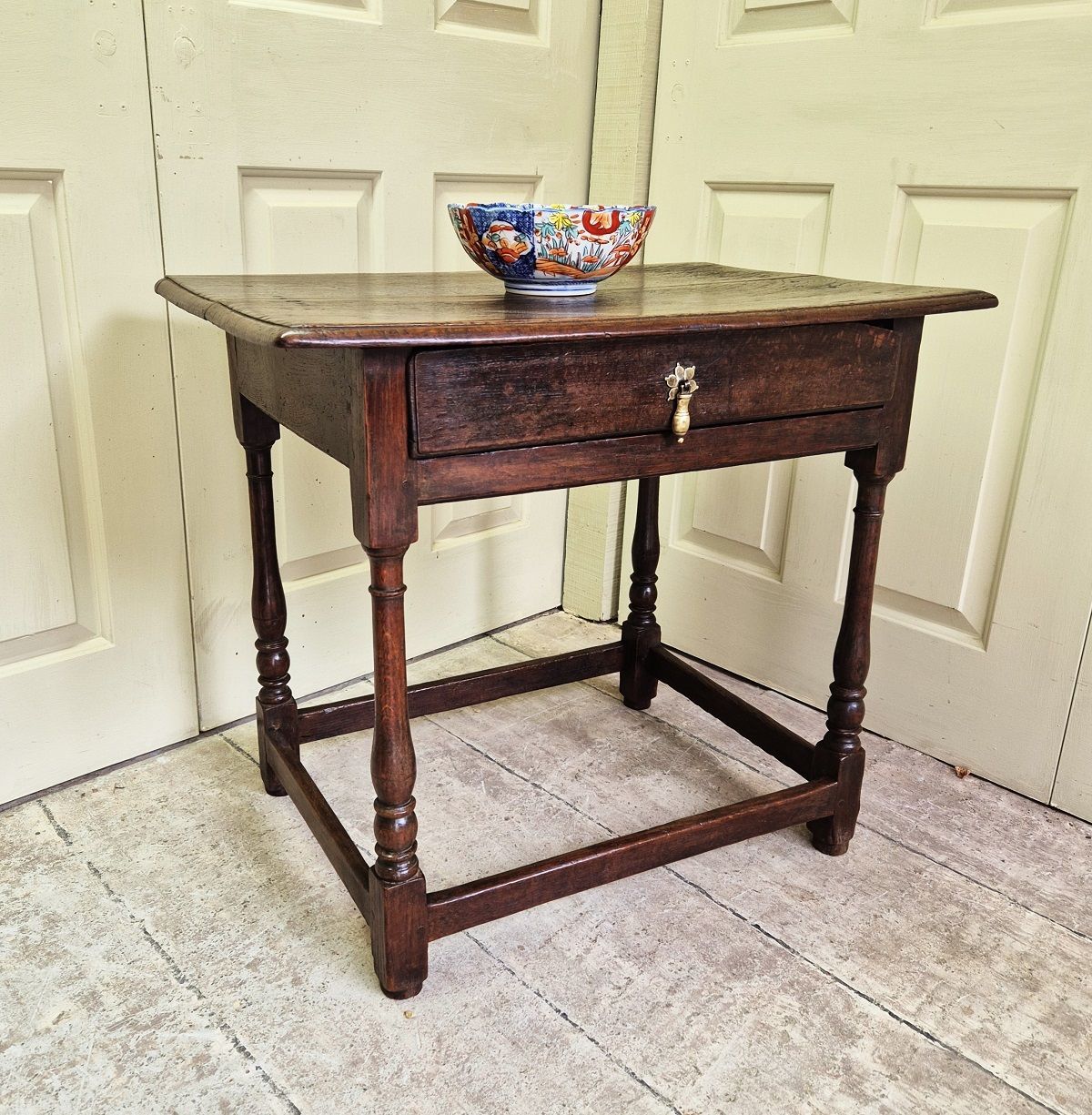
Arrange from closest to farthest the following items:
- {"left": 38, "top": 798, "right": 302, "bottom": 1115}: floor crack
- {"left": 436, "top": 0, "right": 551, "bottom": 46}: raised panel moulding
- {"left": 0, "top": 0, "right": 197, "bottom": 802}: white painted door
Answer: {"left": 38, "top": 798, "right": 302, "bottom": 1115}: floor crack, {"left": 0, "top": 0, "right": 197, "bottom": 802}: white painted door, {"left": 436, "top": 0, "right": 551, "bottom": 46}: raised panel moulding

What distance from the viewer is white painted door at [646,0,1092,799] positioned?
1251 millimetres

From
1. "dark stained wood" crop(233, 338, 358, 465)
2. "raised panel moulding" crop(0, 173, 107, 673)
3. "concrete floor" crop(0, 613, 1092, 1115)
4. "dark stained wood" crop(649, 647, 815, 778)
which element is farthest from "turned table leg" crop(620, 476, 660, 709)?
"raised panel moulding" crop(0, 173, 107, 673)

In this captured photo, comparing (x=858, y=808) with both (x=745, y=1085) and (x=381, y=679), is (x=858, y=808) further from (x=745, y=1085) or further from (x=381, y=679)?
(x=381, y=679)

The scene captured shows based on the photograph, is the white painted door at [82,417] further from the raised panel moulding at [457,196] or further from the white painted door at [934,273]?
the white painted door at [934,273]

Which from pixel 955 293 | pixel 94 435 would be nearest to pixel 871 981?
pixel 955 293

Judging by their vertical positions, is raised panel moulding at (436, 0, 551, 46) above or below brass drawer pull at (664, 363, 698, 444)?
Result: above

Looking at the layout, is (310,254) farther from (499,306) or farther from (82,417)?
(499,306)

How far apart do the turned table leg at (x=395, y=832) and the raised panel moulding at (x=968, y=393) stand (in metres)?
0.84

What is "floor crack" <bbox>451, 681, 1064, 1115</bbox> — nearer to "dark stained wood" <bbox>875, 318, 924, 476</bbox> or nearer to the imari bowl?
"dark stained wood" <bbox>875, 318, 924, 476</bbox>

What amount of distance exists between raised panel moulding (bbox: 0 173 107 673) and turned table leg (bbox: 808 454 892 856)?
3.05ft

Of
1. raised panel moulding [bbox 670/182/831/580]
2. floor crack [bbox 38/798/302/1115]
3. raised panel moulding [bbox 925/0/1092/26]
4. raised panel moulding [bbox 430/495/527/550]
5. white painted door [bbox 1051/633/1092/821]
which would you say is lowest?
floor crack [bbox 38/798/302/1115]

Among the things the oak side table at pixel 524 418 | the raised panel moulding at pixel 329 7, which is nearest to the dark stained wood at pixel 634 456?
the oak side table at pixel 524 418

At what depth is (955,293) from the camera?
1.06m

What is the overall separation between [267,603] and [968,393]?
948mm
